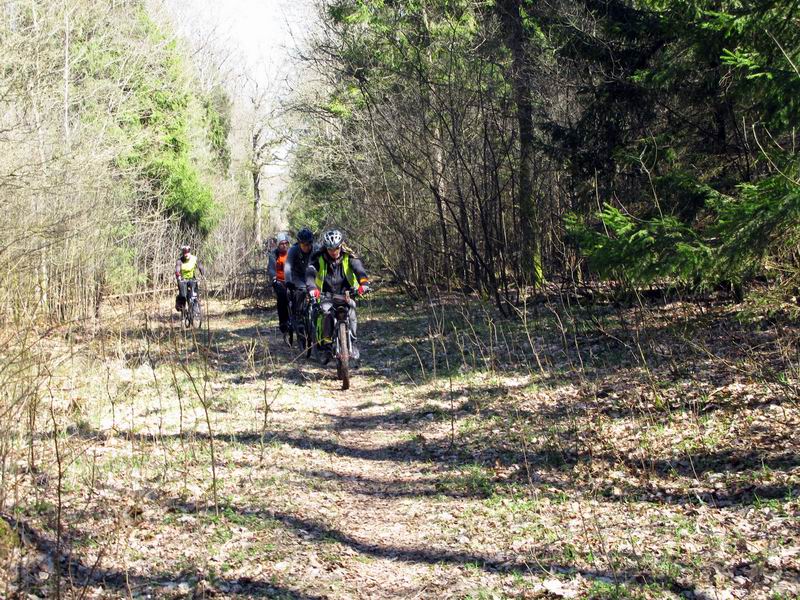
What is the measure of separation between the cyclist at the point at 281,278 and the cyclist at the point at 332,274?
124 inches

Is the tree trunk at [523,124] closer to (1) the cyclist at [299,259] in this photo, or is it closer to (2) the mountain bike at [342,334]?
(1) the cyclist at [299,259]

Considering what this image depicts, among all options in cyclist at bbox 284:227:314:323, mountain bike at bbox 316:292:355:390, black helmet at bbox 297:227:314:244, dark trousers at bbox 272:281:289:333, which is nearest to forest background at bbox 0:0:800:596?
cyclist at bbox 284:227:314:323

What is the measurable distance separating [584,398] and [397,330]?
28.9 feet

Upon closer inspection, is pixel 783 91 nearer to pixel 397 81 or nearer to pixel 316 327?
pixel 316 327

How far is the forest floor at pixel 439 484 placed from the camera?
5.13 m

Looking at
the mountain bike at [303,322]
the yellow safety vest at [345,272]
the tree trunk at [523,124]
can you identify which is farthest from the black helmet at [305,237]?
the tree trunk at [523,124]

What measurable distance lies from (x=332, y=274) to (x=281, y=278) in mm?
4238

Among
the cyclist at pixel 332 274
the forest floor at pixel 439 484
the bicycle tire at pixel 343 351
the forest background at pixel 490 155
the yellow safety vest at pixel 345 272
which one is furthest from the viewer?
the yellow safety vest at pixel 345 272

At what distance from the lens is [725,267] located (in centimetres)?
762

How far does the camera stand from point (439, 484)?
7430 millimetres

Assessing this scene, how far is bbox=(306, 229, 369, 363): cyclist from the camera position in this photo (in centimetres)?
1174

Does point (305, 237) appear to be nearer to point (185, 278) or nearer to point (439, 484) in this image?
point (185, 278)

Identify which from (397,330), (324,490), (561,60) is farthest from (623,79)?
(324,490)

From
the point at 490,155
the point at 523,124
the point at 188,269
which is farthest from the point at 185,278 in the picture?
the point at 523,124
